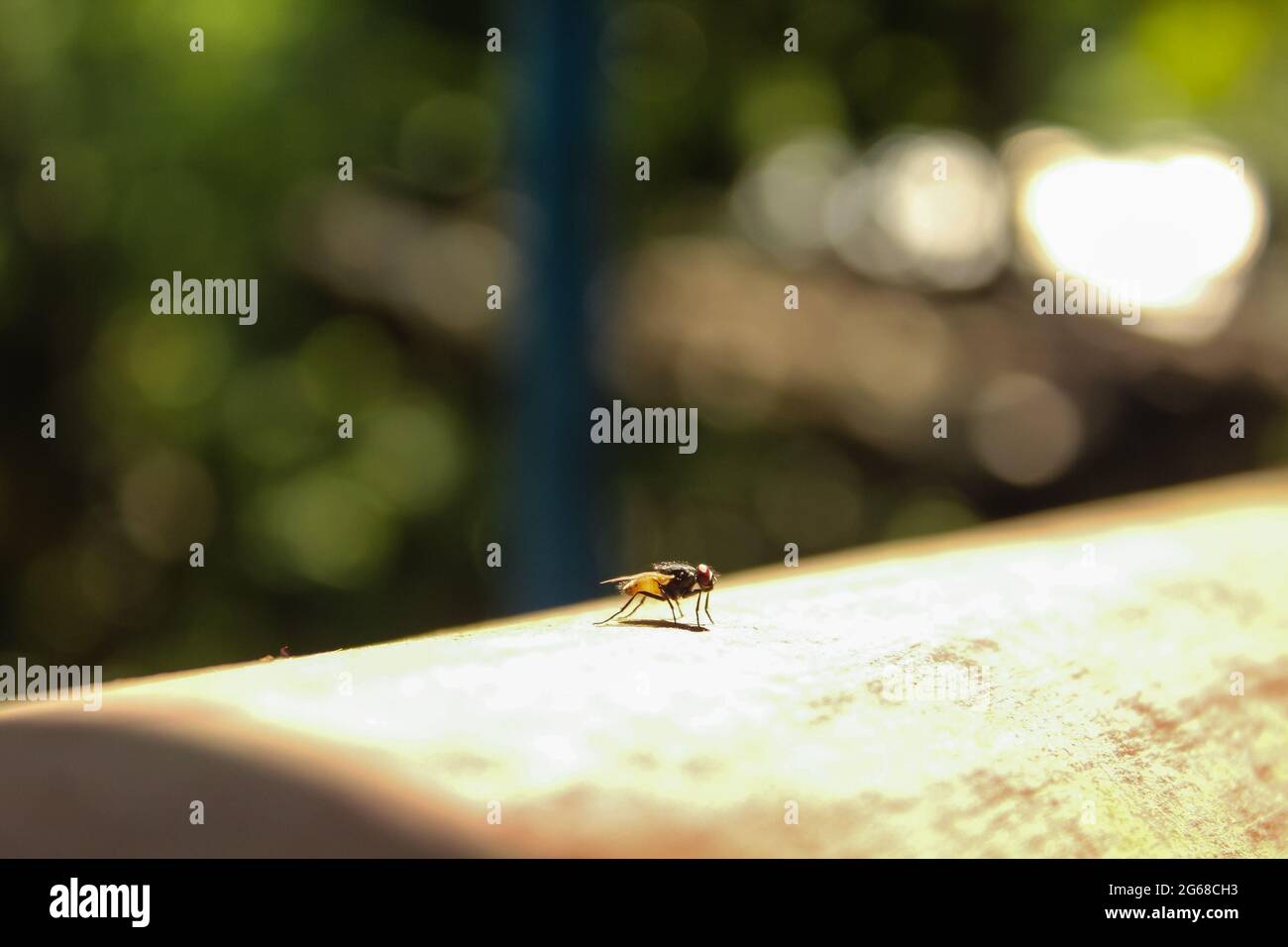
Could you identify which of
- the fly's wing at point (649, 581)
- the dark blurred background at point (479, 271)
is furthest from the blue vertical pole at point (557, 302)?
the fly's wing at point (649, 581)

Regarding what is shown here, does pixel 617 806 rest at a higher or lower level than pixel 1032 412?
lower

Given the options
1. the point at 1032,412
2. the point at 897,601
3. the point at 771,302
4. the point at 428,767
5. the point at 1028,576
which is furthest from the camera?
the point at 771,302

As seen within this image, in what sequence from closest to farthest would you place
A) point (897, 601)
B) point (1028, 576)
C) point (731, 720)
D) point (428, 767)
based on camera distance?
1. point (428, 767)
2. point (731, 720)
3. point (897, 601)
4. point (1028, 576)

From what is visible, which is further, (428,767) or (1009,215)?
(1009,215)

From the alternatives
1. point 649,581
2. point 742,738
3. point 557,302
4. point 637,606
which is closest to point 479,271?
point 557,302

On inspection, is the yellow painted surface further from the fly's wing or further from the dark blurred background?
the dark blurred background
